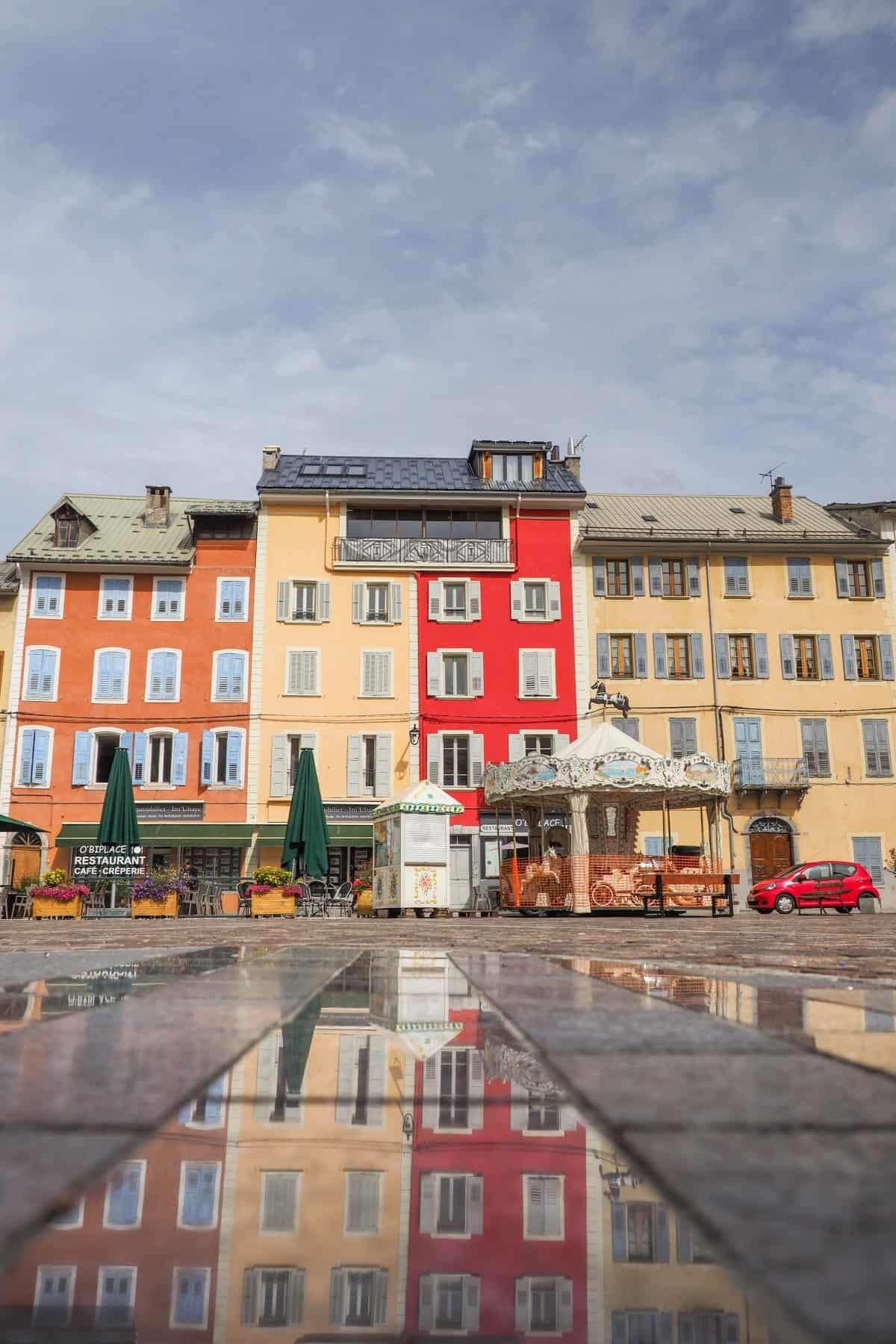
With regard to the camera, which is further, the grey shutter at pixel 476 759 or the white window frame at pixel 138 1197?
the grey shutter at pixel 476 759

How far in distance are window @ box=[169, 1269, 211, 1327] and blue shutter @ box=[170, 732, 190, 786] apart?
1200 inches

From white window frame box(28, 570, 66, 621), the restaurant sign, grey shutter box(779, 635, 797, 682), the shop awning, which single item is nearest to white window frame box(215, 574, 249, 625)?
white window frame box(28, 570, 66, 621)

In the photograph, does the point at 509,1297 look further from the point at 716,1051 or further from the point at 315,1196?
the point at 716,1051

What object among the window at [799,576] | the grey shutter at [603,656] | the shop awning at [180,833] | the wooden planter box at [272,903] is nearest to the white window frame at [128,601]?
the shop awning at [180,833]

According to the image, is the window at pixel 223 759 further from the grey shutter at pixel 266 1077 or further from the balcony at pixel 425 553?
the grey shutter at pixel 266 1077

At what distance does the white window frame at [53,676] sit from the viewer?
30.8m

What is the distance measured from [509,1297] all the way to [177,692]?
1230 inches

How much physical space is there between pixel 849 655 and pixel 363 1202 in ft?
111

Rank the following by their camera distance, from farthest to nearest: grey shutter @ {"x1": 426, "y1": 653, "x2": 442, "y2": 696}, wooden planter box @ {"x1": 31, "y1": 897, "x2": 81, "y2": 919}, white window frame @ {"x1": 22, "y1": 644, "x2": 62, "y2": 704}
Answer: grey shutter @ {"x1": 426, "y1": 653, "x2": 442, "y2": 696}, white window frame @ {"x1": 22, "y1": 644, "x2": 62, "y2": 704}, wooden planter box @ {"x1": 31, "y1": 897, "x2": 81, "y2": 919}

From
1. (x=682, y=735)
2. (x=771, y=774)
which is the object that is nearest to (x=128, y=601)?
(x=682, y=735)

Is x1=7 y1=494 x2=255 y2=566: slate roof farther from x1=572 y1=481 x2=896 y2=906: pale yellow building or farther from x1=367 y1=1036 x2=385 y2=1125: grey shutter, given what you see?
x1=367 y1=1036 x2=385 y2=1125: grey shutter

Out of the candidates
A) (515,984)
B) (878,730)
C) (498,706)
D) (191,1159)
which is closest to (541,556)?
(498,706)

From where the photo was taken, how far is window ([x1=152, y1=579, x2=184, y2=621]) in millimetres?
31922

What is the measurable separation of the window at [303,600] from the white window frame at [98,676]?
4.72 meters
